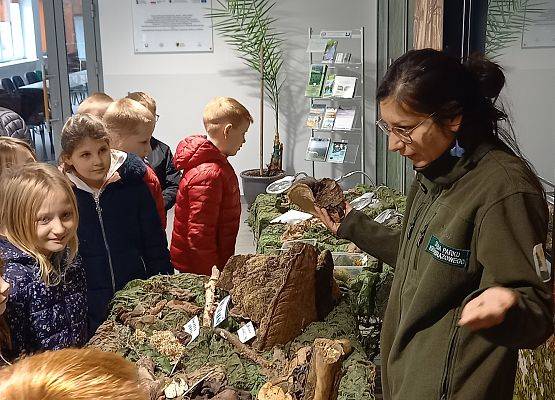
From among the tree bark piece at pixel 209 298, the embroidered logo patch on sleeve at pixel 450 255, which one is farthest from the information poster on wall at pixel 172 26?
the embroidered logo patch on sleeve at pixel 450 255

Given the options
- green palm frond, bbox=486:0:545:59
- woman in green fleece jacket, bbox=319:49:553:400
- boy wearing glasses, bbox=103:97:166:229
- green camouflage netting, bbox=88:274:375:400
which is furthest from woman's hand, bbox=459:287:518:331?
boy wearing glasses, bbox=103:97:166:229

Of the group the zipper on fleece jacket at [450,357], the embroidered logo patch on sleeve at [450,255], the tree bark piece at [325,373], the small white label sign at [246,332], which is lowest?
the small white label sign at [246,332]

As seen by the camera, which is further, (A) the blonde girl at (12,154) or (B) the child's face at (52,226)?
(A) the blonde girl at (12,154)

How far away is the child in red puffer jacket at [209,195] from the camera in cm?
357

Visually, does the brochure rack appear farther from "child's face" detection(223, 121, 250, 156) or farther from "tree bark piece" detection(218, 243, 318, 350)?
"tree bark piece" detection(218, 243, 318, 350)

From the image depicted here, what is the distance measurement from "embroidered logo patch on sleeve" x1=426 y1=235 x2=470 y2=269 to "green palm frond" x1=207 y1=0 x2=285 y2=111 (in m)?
5.71

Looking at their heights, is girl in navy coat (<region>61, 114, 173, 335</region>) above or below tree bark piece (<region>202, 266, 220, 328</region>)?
above

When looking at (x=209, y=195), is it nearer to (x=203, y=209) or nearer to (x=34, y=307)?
(x=203, y=209)

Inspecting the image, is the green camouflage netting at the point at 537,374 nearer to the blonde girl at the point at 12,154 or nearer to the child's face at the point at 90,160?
the child's face at the point at 90,160

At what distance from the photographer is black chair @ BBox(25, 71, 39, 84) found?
7434mm

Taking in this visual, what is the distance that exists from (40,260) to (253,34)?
555cm

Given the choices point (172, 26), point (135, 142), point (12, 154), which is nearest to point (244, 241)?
point (172, 26)

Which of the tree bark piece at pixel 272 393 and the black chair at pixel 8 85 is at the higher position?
the black chair at pixel 8 85

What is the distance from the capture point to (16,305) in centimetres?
204
